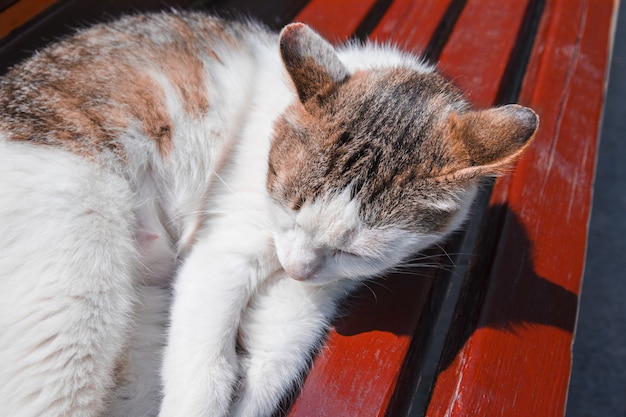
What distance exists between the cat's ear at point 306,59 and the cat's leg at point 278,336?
551 millimetres

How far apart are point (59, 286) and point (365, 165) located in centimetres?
78

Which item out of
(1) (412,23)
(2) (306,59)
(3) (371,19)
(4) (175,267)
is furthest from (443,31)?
(4) (175,267)

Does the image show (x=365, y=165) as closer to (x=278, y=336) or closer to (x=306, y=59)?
(x=306, y=59)

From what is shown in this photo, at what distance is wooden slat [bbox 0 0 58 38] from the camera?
1.83 m

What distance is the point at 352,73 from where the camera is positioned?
152 centimetres

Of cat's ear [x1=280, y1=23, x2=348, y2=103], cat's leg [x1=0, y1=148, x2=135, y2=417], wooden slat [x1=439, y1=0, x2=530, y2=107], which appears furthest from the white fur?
wooden slat [x1=439, y1=0, x2=530, y2=107]

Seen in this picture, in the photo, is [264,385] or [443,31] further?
[443,31]

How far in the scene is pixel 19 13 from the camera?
6.14ft

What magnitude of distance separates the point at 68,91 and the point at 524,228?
146 centimetres

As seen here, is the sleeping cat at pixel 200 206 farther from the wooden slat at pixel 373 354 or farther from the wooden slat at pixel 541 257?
the wooden slat at pixel 541 257

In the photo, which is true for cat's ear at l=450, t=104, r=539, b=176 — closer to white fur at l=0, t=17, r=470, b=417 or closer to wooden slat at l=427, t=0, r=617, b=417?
white fur at l=0, t=17, r=470, b=417

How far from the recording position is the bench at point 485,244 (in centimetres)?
136

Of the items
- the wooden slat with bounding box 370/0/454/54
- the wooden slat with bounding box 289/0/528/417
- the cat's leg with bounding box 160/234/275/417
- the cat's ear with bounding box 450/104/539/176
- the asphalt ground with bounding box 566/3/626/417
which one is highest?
the cat's ear with bounding box 450/104/539/176

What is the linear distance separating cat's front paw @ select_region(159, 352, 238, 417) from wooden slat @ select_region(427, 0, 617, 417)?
0.55 metres
